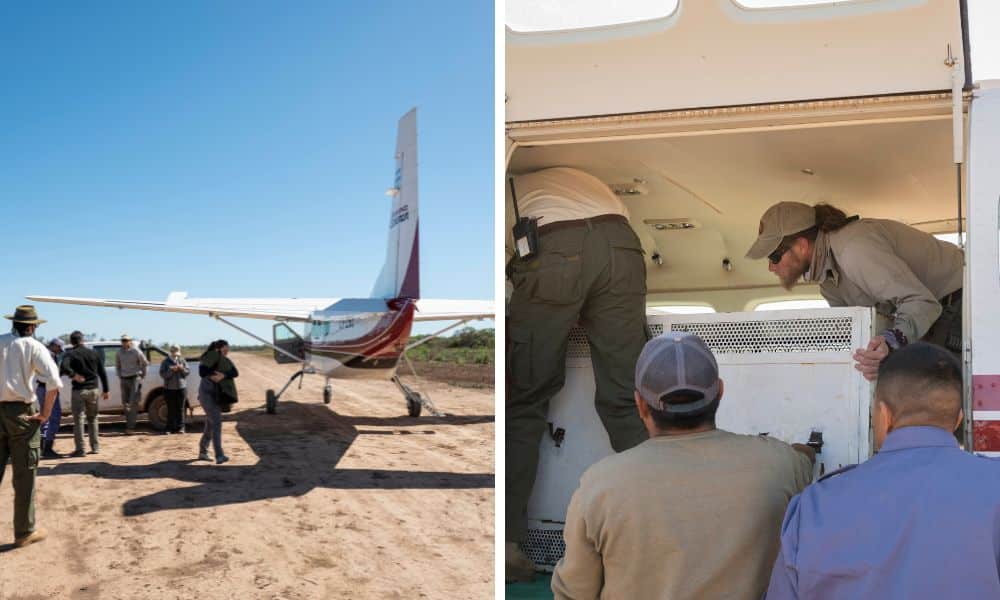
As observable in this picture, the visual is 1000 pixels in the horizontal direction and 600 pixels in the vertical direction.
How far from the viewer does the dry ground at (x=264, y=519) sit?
23.4 ft

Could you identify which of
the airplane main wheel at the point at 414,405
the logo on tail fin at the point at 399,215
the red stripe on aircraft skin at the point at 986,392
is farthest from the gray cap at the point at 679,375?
the logo on tail fin at the point at 399,215

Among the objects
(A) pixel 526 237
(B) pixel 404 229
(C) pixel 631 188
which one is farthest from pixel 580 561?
(B) pixel 404 229

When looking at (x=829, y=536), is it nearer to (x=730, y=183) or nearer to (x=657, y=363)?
(x=657, y=363)

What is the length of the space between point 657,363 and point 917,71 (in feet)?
4.32

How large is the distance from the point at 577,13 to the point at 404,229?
1846 centimetres

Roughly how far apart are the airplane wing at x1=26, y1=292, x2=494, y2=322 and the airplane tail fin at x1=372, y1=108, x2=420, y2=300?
2.39 ft

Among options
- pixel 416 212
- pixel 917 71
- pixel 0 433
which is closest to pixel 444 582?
pixel 0 433

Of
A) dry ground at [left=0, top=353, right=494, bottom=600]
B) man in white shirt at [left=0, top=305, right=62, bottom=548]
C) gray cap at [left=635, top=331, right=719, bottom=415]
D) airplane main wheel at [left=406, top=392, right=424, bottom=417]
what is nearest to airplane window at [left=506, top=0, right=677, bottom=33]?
gray cap at [left=635, top=331, right=719, bottom=415]

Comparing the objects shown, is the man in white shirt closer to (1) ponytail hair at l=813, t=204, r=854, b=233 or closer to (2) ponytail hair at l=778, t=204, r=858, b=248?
(2) ponytail hair at l=778, t=204, r=858, b=248

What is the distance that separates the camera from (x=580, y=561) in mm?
1682

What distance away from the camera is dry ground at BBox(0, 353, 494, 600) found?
7117 millimetres

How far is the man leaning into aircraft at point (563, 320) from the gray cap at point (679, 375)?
1.42 m

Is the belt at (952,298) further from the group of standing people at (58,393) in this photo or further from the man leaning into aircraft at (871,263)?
→ the group of standing people at (58,393)

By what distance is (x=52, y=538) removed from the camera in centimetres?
796
